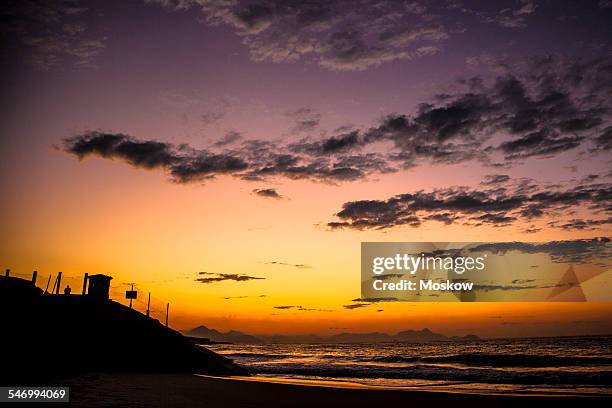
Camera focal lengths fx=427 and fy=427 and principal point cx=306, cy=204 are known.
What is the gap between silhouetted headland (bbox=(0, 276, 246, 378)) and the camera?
1201 inches

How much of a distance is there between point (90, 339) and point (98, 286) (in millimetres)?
10362

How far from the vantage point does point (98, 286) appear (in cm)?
4247

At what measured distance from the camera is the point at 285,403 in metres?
15.1

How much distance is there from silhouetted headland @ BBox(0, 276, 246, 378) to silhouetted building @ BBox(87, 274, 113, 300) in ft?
14.4

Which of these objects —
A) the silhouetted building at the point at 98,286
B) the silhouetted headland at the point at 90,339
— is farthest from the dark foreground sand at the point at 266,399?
the silhouetted building at the point at 98,286

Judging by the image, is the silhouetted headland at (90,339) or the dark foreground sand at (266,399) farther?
the silhouetted headland at (90,339)

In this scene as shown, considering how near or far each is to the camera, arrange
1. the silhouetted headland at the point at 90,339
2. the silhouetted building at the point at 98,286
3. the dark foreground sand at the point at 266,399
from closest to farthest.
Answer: the dark foreground sand at the point at 266,399 < the silhouetted headland at the point at 90,339 < the silhouetted building at the point at 98,286

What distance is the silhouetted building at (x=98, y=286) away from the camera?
4222 cm

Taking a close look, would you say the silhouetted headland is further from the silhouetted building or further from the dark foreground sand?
the dark foreground sand

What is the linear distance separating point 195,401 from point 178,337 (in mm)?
23642

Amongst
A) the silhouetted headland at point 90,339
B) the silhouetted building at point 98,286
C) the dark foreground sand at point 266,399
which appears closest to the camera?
the dark foreground sand at point 266,399

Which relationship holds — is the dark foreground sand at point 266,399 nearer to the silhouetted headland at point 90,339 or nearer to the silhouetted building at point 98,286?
the silhouetted headland at point 90,339

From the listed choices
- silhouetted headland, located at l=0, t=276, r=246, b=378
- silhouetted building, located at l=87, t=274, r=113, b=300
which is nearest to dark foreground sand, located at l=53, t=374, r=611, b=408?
silhouetted headland, located at l=0, t=276, r=246, b=378

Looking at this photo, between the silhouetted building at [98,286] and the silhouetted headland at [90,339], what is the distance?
4390 millimetres
